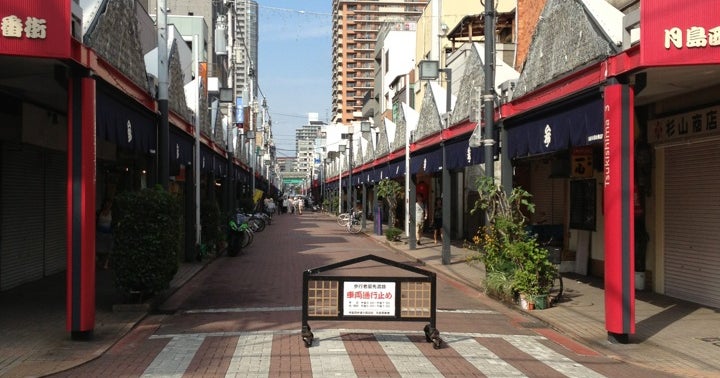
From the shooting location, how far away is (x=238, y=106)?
40.5m

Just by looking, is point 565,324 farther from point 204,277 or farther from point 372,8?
point 372,8

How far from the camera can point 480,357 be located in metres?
7.61

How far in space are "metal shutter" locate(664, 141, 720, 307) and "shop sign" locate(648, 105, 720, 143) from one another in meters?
0.27

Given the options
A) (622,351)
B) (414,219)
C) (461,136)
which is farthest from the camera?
(414,219)

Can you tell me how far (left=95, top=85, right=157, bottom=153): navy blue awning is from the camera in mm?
9254

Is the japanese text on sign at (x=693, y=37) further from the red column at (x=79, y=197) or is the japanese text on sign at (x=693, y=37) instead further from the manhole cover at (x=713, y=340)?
the red column at (x=79, y=197)

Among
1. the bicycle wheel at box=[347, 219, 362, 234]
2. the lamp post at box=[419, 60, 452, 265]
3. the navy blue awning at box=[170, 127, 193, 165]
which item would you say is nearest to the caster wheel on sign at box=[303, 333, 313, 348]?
the navy blue awning at box=[170, 127, 193, 165]

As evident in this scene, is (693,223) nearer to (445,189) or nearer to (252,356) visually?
(445,189)

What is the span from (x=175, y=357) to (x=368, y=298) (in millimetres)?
2299

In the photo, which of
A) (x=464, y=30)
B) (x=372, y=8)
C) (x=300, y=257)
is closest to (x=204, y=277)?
(x=300, y=257)

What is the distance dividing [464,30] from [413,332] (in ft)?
78.2

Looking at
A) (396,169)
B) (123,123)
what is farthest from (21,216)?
(396,169)

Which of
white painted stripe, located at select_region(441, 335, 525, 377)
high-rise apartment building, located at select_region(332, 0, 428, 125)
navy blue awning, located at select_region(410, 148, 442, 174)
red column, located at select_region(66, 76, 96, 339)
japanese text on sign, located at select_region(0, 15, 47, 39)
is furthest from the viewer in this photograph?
high-rise apartment building, located at select_region(332, 0, 428, 125)

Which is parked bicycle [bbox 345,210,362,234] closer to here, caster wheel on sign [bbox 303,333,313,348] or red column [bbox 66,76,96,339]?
red column [bbox 66,76,96,339]
